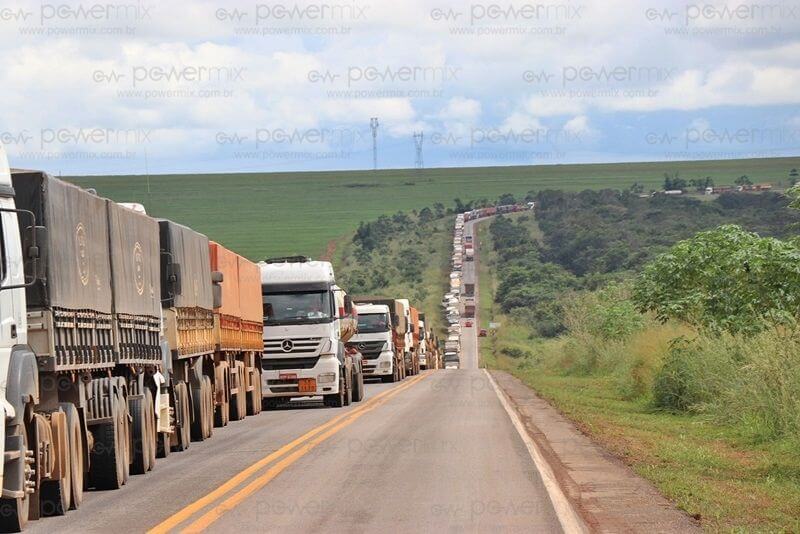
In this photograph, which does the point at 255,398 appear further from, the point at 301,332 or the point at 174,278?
the point at 174,278

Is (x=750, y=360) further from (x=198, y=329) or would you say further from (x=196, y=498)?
(x=196, y=498)

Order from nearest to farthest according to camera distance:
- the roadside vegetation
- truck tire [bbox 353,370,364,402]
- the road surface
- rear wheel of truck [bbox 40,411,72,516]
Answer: the road surface, rear wheel of truck [bbox 40,411,72,516], the roadside vegetation, truck tire [bbox 353,370,364,402]

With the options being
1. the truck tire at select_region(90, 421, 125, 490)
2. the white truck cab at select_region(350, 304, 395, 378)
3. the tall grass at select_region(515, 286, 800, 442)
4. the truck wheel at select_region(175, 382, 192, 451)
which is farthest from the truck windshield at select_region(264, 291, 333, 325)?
the white truck cab at select_region(350, 304, 395, 378)

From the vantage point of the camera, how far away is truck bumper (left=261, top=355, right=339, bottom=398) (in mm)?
32750

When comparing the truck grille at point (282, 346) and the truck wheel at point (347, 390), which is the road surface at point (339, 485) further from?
the truck wheel at point (347, 390)

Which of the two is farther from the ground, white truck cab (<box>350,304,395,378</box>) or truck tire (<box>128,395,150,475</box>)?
white truck cab (<box>350,304,395,378</box>)

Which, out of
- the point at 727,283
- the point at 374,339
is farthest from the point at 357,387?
the point at 374,339

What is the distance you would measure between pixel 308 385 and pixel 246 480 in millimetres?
17464

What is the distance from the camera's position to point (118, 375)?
16.9 metres

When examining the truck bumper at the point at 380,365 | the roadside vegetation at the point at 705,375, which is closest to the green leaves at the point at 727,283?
the roadside vegetation at the point at 705,375

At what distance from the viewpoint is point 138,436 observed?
55.6 ft

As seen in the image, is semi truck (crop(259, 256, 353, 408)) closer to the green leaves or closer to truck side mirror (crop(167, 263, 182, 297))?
the green leaves

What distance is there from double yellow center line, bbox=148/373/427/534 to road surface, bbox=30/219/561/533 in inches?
A: 0.6

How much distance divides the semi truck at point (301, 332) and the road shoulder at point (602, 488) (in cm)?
852
